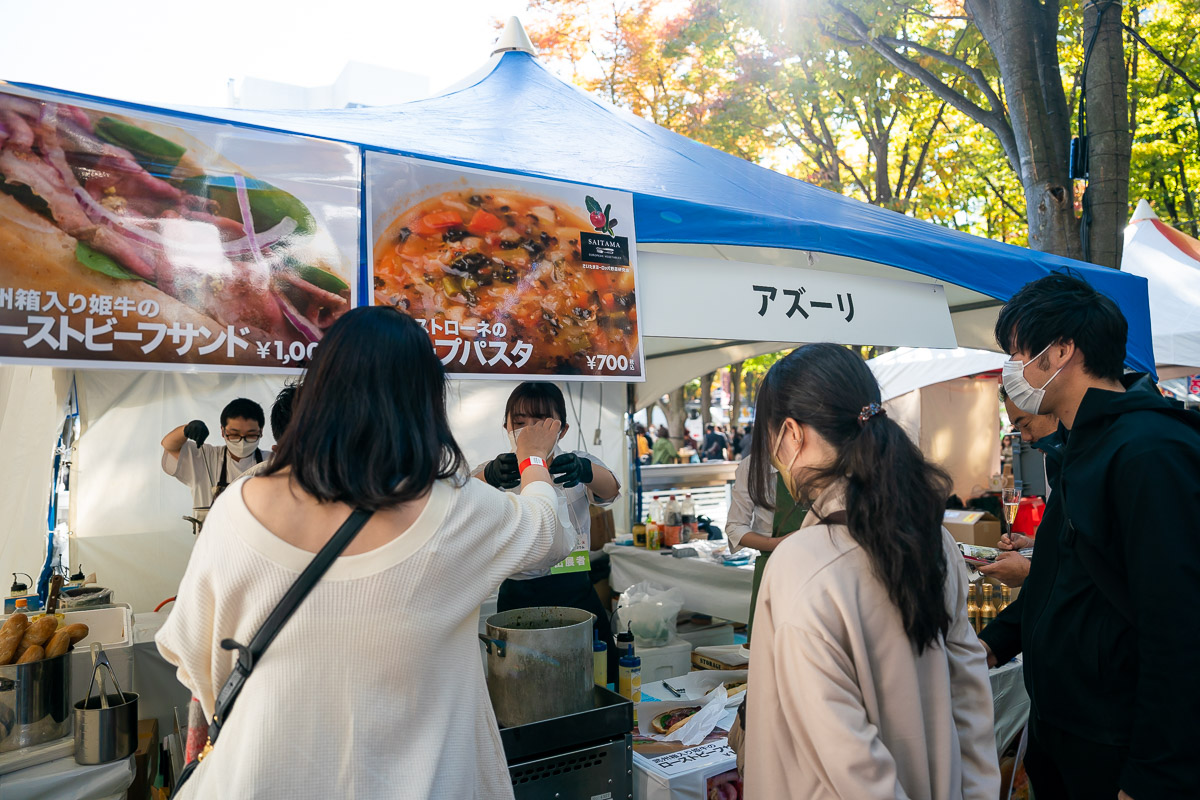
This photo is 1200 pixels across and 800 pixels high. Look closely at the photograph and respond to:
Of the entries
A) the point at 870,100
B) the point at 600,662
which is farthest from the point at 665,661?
the point at 870,100

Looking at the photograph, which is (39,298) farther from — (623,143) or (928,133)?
(928,133)

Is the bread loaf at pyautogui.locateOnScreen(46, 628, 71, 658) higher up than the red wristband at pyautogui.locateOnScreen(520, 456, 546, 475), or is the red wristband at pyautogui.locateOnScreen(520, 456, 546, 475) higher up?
the red wristband at pyautogui.locateOnScreen(520, 456, 546, 475)

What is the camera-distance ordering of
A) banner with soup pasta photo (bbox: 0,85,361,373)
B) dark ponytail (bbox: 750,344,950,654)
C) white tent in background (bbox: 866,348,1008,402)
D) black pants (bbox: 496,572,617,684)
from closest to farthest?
dark ponytail (bbox: 750,344,950,654)
banner with soup pasta photo (bbox: 0,85,361,373)
black pants (bbox: 496,572,617,684)
white tent in background (bbox: 866,348,1008,402)

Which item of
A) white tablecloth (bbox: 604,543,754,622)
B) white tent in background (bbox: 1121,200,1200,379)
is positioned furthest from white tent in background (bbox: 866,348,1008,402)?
white tablecloth (bbox: 604,543,754,622)

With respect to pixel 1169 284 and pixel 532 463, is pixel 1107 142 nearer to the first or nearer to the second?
pixel 1169 284

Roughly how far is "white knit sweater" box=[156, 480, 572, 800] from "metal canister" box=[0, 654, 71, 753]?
118 cm

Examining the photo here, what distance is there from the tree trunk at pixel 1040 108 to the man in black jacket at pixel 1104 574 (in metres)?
4.23

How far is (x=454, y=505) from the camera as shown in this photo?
1.47 metres

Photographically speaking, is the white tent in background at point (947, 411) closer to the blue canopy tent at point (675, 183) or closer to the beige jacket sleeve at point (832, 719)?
the blue canopy tent at point (675, 183)

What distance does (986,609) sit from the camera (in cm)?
331

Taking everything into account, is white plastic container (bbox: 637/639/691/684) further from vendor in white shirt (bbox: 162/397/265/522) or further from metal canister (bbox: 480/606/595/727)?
A: vendor in white shirt (bbox: 162/397/265/522)

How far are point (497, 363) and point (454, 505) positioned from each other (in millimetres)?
1016

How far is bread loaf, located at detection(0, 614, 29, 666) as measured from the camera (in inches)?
90.9

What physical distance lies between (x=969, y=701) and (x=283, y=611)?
1389mm
